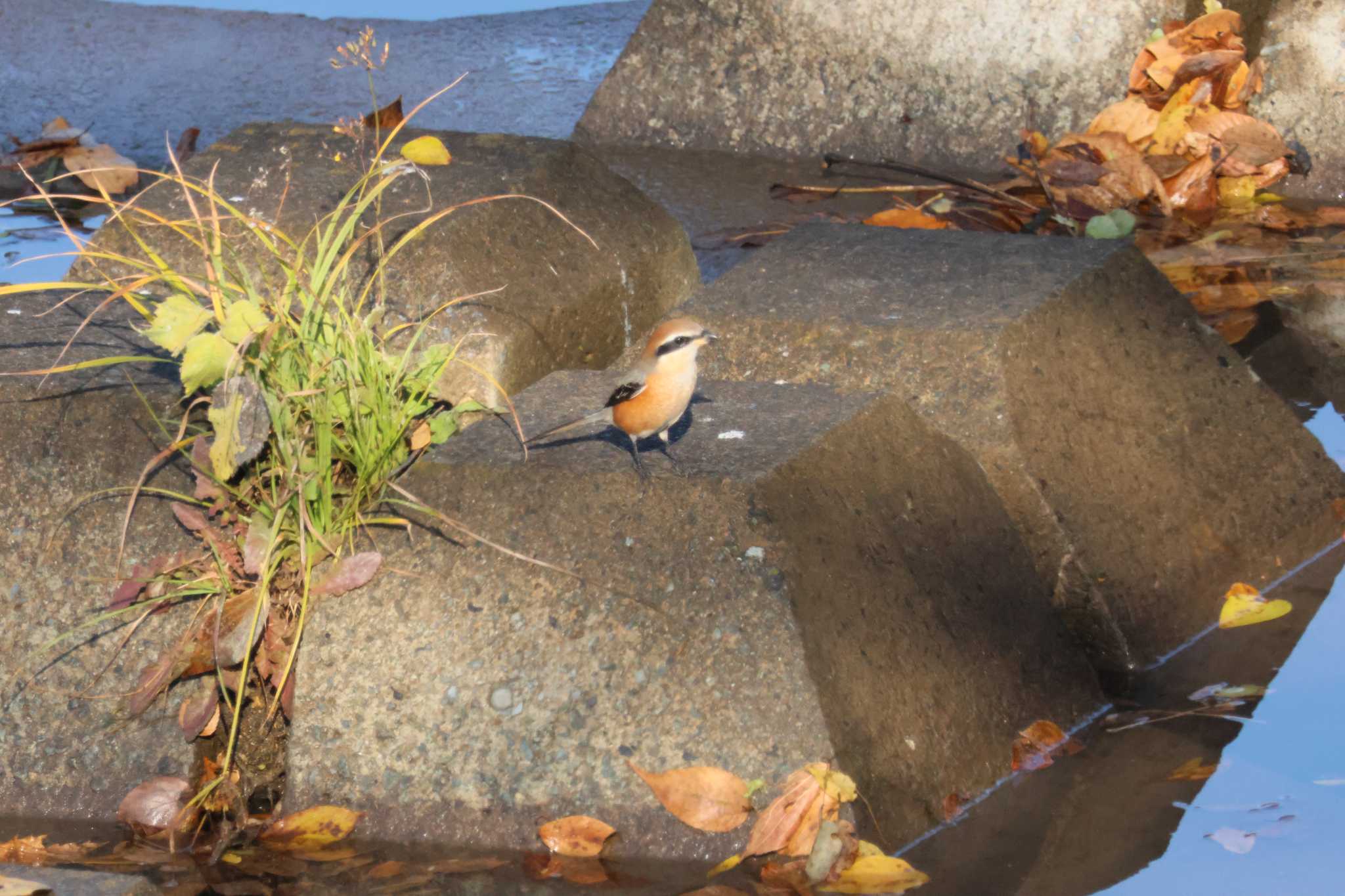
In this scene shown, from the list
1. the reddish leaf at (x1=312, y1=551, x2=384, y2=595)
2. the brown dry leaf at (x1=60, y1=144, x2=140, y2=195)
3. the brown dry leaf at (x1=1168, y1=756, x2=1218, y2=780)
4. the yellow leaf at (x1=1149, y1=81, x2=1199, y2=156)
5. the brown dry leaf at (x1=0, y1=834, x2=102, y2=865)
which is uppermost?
the yellow leaf at (x1=1149, y1=81, x2=1199, y2=156)

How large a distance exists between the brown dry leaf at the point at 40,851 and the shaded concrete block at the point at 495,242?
122 cm

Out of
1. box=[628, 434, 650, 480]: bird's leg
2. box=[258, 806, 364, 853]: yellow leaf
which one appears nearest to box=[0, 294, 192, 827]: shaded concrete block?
box=[258, 806, 364, 853]: yellow leaf

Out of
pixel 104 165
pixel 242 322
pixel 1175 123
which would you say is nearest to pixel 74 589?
→ pixel 242 322

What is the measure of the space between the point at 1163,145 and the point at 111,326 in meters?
4.06

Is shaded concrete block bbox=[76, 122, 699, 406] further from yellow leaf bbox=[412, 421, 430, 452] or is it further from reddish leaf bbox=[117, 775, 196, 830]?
reddish leaf bbox=[117, 775, 196, 830]

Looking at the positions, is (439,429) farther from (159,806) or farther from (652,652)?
(159,806)

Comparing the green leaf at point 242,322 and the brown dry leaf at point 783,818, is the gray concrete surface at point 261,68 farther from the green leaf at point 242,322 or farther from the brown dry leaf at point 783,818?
the brown dry leaf at point 783,818

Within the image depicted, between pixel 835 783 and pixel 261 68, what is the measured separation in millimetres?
6371

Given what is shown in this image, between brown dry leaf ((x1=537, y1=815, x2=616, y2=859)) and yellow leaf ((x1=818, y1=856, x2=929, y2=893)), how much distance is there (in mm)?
355

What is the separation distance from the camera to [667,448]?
8.91ft

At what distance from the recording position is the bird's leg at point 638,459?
8.48 feet

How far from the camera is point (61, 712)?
2646 millimetres

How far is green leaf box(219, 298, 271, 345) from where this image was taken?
253 centimetres

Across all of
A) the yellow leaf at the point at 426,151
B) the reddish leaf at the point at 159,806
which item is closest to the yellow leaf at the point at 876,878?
the reddish leaf at the point at 159,806
